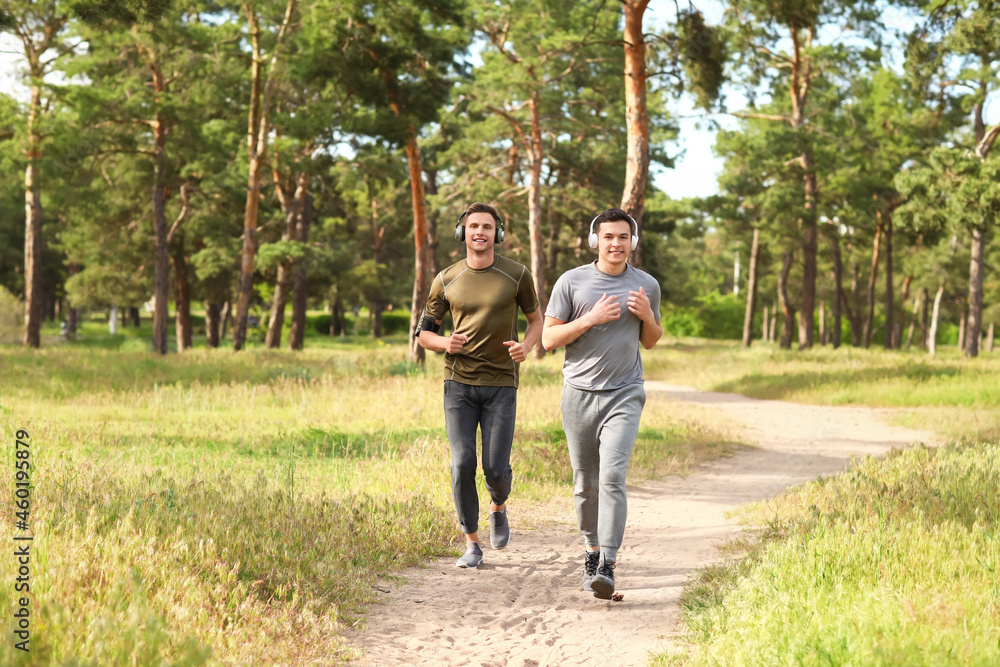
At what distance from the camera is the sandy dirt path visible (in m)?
4.12

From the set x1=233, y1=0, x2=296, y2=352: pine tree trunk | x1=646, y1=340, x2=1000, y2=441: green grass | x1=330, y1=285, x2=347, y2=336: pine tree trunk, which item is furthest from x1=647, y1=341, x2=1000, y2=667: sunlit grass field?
x1=330, y1=285, x2=347, y2=336: pine tree trunk

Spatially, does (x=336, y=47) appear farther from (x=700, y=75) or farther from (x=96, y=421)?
(x=96, y=421)

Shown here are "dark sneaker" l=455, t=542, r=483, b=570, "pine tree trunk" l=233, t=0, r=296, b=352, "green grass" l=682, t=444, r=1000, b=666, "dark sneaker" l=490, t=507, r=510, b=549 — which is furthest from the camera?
"pine tree trunk" l=233, t=0, r=296, b=352

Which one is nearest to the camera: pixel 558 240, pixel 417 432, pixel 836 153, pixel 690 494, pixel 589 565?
pixel 589 565

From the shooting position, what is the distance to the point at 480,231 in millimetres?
5219

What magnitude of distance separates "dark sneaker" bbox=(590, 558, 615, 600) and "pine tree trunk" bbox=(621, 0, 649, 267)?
34.6 feet

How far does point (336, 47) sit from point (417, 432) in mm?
11826

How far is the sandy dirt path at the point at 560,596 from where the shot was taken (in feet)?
13.5

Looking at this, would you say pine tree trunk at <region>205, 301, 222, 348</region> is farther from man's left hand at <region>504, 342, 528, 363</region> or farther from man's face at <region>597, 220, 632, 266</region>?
man's face at <region>597, 220, 632, 266</region>

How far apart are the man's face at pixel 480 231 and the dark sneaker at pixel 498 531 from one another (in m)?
1.93

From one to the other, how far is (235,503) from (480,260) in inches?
97.9

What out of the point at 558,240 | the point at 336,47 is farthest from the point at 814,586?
the point at 558,240

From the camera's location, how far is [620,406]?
469 cm

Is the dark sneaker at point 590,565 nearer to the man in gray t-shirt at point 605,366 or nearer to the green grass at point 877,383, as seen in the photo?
the man in gray t-shirt at point 605,366
